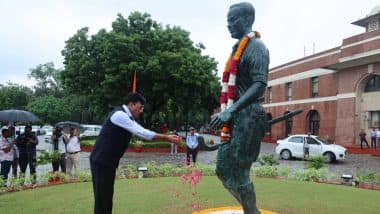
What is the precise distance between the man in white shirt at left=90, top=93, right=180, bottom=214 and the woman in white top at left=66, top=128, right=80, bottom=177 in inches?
272

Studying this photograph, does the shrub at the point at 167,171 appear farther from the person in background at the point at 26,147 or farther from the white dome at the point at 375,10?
the white dome at the point at 375,10

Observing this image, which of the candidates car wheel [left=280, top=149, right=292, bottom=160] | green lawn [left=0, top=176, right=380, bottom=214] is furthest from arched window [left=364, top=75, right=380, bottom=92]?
green lawn [left=0, top=176, right=380, bottom=214]

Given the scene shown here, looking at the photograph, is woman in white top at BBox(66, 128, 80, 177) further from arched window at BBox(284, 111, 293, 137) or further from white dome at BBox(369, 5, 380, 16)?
arched window at BBox(284, 111, 293, 137)

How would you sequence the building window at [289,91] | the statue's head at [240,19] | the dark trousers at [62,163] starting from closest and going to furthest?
the statue's head at [240,19], the dark trousers at [62,163], the building window at [289,91]

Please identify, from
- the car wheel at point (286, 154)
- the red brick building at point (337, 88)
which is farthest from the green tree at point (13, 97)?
the car wheel at point (286, 154)

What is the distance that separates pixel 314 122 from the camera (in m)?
35.8

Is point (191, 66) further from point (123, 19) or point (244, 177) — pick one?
point (244, 177)

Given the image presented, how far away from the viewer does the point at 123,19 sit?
92.6 feet

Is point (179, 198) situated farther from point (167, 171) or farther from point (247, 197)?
point (167, 171)

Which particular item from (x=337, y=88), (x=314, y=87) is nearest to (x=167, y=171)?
(x=337, y=88)

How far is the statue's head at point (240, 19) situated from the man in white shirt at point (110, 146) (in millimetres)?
1360

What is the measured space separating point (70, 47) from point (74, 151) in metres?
19.1

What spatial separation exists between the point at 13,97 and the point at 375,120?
5123cm

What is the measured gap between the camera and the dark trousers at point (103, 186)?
4582mm
